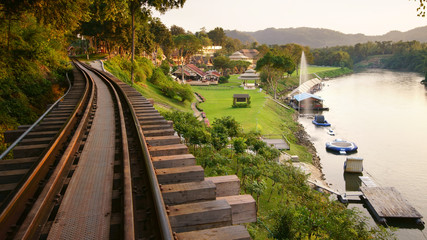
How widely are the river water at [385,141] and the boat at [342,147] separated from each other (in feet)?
2.16

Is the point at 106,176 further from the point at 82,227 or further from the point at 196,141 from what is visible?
the point at 196,141

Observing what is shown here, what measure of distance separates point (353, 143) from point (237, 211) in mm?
34937

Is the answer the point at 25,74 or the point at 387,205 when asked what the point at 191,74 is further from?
the point at 25,74

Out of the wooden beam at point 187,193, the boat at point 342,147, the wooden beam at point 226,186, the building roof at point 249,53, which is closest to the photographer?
the wooden beam at point 187,193

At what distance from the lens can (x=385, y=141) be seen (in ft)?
119

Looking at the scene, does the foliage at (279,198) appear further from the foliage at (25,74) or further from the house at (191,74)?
the house at (191,74)

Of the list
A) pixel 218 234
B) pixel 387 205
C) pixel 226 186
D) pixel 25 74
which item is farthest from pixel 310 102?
pixel 218 234

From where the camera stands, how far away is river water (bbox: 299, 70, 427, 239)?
994 inches

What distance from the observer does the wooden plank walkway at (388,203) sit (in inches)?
790

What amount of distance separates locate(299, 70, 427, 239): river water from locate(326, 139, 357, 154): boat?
2.16ft

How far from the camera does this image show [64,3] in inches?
464

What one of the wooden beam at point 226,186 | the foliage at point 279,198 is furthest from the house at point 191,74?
the wooden beam at point 226,186

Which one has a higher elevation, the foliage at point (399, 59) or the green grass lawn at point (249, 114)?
the foliage at point (399, 59)

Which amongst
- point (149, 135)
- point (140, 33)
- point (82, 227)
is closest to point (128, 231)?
point (82, 227)
